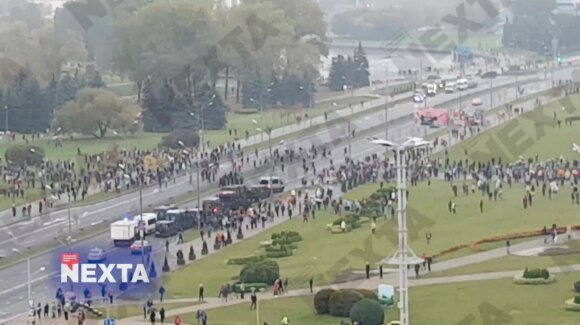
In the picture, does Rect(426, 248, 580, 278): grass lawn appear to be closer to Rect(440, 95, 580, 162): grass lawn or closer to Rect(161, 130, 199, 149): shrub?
Rect(440, 95, 580, 162): grass lawn

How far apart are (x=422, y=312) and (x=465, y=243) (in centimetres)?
1183

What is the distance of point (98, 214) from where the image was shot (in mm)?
69938

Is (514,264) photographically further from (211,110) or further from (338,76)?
(338,76)

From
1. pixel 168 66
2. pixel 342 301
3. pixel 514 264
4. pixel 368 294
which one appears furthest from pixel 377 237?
pixel 168 66

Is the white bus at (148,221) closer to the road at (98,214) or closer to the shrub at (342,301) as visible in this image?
the road at (98,214)

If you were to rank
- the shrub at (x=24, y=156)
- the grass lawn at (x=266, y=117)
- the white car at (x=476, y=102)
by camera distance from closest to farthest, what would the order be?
the shrub at (x=24, y=156), the grass lawn at (x=266, y=117), the white car at (x=476, y=102)

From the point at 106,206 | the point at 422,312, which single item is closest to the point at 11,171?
the point at 106,206

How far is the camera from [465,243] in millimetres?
55719

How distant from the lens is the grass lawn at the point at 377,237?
2046 inches

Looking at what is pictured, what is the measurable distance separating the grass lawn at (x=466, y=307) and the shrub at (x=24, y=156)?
1542 inches

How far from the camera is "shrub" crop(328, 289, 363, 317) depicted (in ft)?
144

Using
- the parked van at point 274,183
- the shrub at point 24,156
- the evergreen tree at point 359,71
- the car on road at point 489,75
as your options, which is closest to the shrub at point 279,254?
the parked van at point 274,183

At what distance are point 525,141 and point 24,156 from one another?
94.9ft

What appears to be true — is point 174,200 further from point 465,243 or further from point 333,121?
point 333,121
